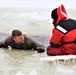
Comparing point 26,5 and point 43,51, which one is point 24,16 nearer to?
point 26,5

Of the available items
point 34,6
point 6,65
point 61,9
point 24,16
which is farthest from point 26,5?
point 6,65

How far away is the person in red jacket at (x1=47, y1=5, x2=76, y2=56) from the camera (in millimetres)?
4262

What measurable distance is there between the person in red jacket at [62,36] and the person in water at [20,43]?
1.37 ft

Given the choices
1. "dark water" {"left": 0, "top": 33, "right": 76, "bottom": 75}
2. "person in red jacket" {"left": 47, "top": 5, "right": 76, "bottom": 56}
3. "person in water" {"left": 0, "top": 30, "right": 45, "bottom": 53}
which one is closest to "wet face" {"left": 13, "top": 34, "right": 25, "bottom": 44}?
"person in water" {"left": 0, "top": 30, "right": 45, "bottom": 53}

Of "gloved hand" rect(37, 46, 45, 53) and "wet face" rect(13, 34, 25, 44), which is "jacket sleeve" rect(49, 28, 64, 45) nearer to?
"gloved hand" rect(37, 46, 45, 53)

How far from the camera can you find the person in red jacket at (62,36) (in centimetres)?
426

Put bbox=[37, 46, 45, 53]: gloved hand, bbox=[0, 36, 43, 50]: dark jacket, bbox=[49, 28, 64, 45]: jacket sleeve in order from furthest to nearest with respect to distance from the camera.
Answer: bbox=[0, 36, 43, 50]: dark jacket → bbox=[37, 46, 45, 53]: gloved hand → bbox=[49, 28, 64, 45]: jacket sleeve

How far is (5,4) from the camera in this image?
7641 mm

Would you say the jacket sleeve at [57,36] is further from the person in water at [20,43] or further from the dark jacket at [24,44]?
the dark jacket at [24,44]

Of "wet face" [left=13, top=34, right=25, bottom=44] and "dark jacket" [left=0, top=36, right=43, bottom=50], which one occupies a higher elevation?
"wet face" [left=13, top=34, right=25, bottom=44]

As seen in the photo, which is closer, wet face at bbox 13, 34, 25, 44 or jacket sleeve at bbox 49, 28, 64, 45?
jacket sleeve at bbox 49, 28, 64, 45

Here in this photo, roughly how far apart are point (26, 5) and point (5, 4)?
46 cm

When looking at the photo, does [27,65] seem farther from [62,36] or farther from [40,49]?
[40,49]

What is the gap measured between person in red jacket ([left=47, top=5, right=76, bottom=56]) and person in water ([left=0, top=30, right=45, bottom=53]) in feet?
1.37
